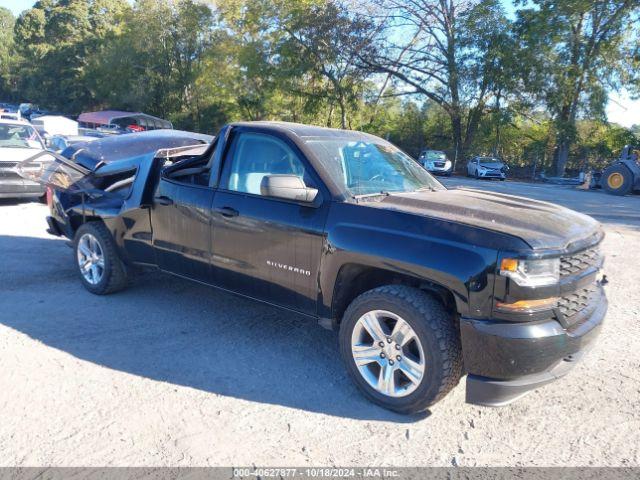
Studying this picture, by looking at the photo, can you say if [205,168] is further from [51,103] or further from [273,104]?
[51,103]

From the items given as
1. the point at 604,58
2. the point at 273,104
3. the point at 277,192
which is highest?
the point at 604,58

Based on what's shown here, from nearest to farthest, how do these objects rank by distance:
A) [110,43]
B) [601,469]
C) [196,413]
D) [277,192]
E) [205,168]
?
[601,469]
[196,413]
[277,192]
[205,168]
[110,43]

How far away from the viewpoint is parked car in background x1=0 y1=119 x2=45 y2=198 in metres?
A: 10.8

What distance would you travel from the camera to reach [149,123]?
111 ft

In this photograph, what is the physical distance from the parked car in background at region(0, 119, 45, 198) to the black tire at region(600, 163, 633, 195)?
1913 cm

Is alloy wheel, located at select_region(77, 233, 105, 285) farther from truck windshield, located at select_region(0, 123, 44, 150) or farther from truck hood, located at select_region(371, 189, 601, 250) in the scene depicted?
truck windshield, located at select_region(0, 123, 44, 150)

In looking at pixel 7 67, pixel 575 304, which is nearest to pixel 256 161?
pixel 575 304

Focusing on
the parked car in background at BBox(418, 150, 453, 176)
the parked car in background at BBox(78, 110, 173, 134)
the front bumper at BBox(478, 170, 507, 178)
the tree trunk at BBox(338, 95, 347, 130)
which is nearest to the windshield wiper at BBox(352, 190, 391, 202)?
the front bumper at BBox(478, 170, 507, 178)

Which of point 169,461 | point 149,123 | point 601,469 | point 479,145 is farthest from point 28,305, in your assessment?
point 479,145

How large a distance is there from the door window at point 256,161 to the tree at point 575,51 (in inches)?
1188

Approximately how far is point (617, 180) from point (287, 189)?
20.1m

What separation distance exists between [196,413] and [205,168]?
2.16 metres

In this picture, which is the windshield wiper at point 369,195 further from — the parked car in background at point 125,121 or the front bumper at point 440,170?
the parked car in background at point 125,121
